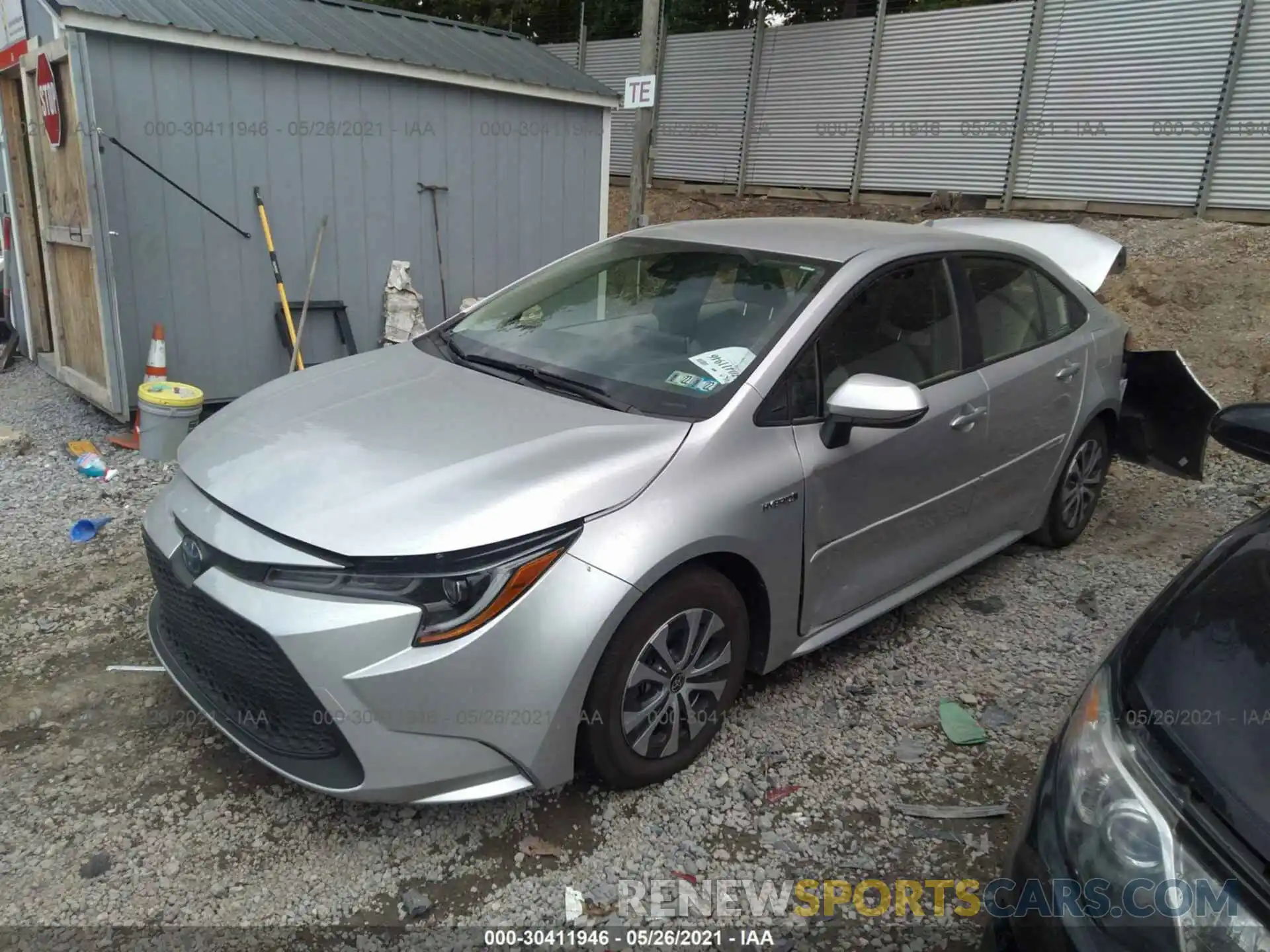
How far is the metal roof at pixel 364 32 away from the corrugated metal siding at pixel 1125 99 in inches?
214

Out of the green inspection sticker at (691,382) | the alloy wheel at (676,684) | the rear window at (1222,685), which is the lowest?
the alloy wheel at (676,684)

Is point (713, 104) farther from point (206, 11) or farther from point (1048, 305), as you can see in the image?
point (1048, 305)

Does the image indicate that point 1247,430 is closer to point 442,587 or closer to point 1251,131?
point 442,587

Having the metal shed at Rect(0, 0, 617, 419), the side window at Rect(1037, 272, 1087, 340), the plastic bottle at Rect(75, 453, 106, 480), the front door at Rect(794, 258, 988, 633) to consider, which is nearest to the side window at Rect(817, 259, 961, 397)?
the front door at Rect(794, 258, 988, 633)

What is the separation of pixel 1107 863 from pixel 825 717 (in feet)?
5.83

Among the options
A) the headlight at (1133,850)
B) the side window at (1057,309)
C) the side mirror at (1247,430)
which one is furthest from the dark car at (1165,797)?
the side window at (1057,309)

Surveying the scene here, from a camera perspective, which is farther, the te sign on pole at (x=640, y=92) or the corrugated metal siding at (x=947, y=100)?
the corrugated metal siding at (x=947, y=100)

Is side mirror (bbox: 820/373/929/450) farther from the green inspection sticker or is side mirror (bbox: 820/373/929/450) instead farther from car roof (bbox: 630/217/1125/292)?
car roof (bbox: 630/217/1125/292)

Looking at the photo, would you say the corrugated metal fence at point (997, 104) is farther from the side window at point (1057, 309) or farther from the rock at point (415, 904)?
the rock at point (415, 904)

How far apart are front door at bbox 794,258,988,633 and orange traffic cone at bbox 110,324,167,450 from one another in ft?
14.8

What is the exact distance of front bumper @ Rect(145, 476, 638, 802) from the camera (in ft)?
7.23

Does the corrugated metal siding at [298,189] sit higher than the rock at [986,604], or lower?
higher

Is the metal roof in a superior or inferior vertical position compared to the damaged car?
superior

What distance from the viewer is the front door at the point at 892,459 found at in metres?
3.03
